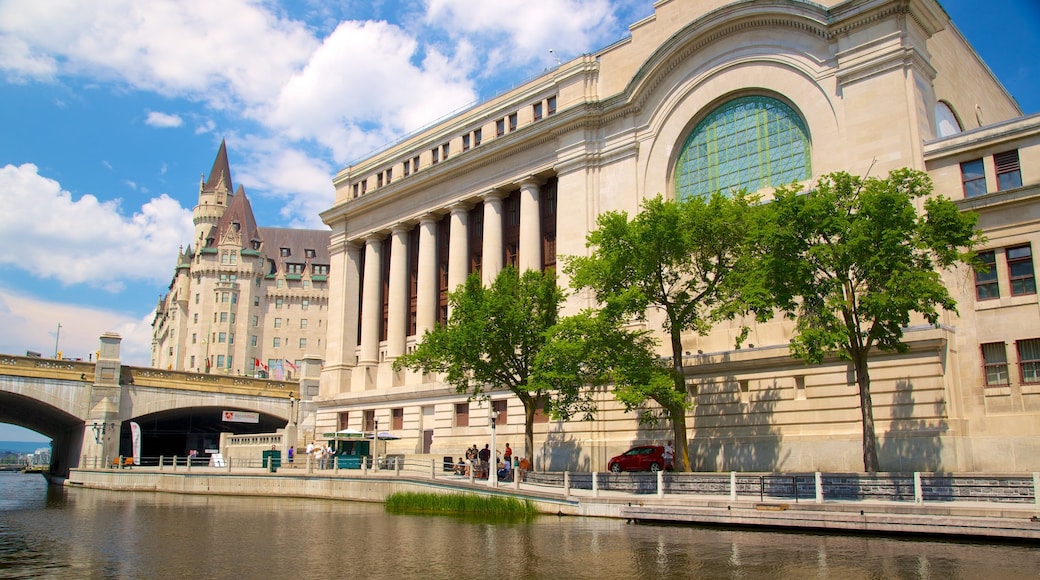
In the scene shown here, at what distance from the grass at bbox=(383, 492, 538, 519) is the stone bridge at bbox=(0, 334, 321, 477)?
23.0m

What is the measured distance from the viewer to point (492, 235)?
179 feet

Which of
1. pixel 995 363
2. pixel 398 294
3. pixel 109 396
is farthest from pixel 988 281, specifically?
pixel 109 396

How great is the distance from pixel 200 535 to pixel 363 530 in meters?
4.96

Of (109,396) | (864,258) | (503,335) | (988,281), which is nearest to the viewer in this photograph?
(864,258)

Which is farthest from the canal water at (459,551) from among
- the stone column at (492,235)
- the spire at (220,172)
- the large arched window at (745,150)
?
the spire at (220,172)

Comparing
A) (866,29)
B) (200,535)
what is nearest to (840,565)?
(200,535)

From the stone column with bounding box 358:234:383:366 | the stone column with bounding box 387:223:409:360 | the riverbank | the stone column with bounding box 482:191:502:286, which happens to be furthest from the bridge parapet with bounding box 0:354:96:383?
the stone column with bounding box 482:191:502:286

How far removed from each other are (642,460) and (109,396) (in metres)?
49.0

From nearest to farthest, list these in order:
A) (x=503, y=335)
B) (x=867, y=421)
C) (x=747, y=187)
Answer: (x=867, y=421)
(x=503, y=335)
(x=747, y=187)

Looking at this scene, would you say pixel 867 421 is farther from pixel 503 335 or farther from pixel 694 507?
pixel 503 335

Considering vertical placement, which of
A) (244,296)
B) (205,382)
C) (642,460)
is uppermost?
(244,296)

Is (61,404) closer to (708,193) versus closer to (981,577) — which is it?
(708,193)

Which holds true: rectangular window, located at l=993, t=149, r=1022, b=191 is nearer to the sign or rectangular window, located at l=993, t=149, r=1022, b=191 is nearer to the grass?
the grass

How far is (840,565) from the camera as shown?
16.4 m
